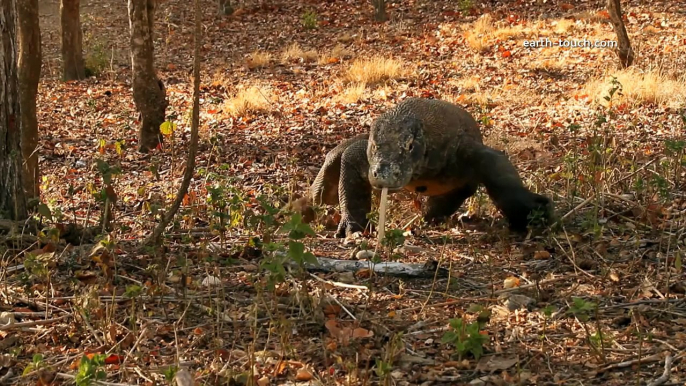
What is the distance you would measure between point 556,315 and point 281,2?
15.1m

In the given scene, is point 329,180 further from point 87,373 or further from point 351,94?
point 351,94

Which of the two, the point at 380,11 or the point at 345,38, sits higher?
the point at 380,11

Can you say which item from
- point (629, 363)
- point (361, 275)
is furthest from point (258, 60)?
point (629, 363)

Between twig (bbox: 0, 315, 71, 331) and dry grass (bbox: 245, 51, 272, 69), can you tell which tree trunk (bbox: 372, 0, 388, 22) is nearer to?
dry grass (bbox: 245, 51, 272, 69)

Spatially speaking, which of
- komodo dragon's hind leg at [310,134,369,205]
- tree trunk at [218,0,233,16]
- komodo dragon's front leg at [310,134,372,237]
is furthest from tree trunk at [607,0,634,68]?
tree trunk at [218,0,233,16]

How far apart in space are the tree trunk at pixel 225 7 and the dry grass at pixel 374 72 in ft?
22.3

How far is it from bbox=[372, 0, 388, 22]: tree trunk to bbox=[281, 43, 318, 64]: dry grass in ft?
7.36

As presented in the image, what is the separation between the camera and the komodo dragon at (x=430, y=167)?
3.97 metres

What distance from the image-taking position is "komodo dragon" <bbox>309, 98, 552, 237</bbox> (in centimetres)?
397

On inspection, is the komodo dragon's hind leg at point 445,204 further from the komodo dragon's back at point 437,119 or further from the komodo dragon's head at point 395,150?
the komodo dragon's head at point 395,150

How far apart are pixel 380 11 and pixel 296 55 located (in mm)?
2751

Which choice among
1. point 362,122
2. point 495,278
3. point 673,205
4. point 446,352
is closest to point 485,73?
point 362,122

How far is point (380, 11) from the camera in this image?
14750 millimetres

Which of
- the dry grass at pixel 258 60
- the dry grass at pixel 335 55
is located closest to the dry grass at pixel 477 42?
the dry grass at pixel 335 55
